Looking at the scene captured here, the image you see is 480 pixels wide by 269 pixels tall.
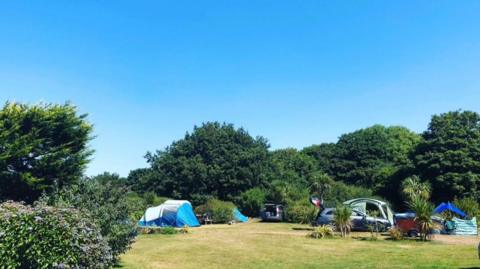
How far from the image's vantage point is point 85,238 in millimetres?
9234

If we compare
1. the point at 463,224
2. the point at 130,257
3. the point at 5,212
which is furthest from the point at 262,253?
the point at 463,224

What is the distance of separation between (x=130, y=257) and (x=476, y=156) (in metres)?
31.2

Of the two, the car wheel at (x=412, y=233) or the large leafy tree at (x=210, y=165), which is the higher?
the large leafy tree at (x=210, y=165)

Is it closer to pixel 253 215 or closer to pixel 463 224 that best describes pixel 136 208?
pixel 463 224

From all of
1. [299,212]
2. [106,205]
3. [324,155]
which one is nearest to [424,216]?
[106,205]

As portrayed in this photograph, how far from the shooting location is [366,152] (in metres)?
59.2

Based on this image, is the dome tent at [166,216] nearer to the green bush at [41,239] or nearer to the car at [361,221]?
the car at [361,221]

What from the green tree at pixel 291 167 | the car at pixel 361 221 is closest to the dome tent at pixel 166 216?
the car at pixel 361 221

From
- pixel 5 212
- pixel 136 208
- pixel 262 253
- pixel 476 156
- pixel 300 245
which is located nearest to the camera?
pixel 5 212

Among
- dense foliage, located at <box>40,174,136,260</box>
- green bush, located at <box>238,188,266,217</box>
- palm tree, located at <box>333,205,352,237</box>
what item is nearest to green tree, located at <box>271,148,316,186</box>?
green bush, located at <box>238,188,266,217</box>

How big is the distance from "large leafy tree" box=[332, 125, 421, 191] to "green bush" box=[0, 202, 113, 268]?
49.8 meters

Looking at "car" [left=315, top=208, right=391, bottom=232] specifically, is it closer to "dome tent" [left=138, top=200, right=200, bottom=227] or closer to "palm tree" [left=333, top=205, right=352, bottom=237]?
"palm tree" [left=333, top=205, right=352, bottom=237]

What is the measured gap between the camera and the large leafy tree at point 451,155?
3397cm

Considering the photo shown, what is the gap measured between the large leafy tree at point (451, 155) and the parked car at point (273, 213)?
1271 cm
